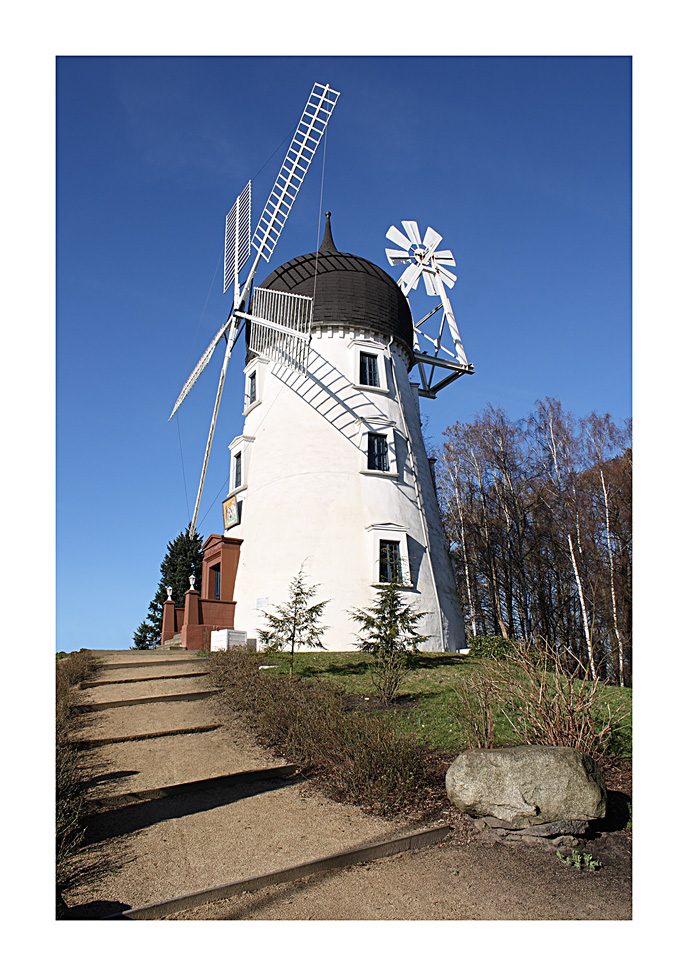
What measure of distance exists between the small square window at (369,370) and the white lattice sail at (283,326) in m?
2.21

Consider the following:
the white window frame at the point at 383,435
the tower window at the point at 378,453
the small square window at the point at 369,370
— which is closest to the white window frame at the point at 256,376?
the small square window at the point at 369,370

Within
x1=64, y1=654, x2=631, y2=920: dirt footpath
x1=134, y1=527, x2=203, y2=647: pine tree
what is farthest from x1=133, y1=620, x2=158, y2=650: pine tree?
x1=64, y1=654, x2=631, y2=920: dirt footpath

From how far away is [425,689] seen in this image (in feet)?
43.4

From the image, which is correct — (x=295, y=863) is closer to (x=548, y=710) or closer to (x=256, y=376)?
(x=548, y=710)

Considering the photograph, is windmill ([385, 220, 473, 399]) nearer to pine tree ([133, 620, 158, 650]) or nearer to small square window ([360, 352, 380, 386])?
small square window ([360, 352, 380, 386])

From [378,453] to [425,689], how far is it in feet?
34.3

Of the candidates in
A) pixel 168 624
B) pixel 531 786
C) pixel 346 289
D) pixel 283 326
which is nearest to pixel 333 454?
pixel 283 326

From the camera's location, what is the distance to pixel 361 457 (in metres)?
21.5

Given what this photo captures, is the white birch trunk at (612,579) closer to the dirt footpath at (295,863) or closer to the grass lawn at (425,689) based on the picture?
the grass lawn at (425,689)

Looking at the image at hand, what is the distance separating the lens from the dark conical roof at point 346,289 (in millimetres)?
23531

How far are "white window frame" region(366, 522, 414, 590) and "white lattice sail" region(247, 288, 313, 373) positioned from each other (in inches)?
263

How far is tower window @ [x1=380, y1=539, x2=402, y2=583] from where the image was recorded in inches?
790

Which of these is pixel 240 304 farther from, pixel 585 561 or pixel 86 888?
pixel 86 888
